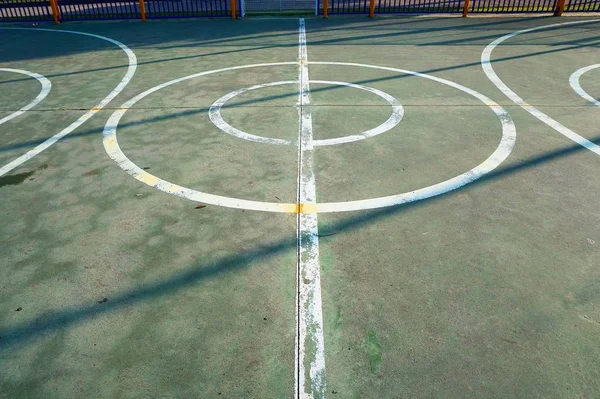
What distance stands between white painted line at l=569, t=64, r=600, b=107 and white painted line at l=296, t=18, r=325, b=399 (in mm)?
5423

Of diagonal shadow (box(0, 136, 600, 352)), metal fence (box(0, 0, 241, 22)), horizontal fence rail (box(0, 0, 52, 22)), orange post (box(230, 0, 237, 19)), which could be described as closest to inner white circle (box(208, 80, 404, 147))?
diagonal shadow (box(0, 136, 600, 352))

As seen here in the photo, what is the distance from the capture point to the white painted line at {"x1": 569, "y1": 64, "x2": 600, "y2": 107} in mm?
7562

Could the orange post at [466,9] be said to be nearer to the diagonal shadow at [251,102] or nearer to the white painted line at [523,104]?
the white painted line at [523,104]

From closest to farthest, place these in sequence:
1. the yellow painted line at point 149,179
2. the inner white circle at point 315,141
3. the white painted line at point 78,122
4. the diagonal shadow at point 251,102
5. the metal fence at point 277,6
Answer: the yellow painted line at point 149,179 < the white painted line at point 78,122 < the inner white circle at point 315,141 < the diagonal shadow at point 251,102 < the metal fence at point 277,6

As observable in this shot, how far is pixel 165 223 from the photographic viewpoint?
447 cm

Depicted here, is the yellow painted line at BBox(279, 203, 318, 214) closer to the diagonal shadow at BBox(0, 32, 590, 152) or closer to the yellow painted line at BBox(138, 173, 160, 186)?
the yellow painted line at BBox(138, 173, 160, 186)

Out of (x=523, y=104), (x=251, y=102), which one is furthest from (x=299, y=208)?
(x=523, y=104)

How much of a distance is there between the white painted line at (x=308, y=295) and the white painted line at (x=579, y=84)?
542cm

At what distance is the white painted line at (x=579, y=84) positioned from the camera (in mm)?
7562

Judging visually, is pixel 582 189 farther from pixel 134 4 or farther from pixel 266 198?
pixel 134 4

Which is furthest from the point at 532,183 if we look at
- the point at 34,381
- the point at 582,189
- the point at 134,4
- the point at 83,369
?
the point at 134,4

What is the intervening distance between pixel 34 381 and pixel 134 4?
17.6 meters

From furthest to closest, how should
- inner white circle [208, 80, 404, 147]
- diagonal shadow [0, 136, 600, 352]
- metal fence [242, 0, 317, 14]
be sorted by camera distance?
metal fence [242, 0, 317, 14] → inner white circle [208, 80, 404, 147] → diagonal shadow [0, 136, 600, 352]

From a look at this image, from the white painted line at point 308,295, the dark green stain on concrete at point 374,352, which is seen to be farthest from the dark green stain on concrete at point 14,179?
the dark green stain on concrete at point 374,352
